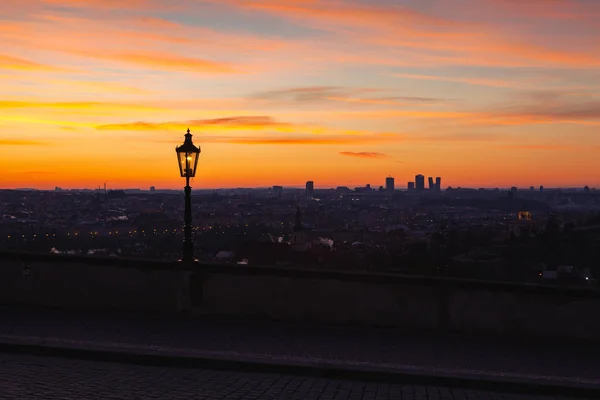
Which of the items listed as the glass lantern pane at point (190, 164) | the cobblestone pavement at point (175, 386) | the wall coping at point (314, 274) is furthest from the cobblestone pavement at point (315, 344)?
the glass lantern pane at point (190, 164)

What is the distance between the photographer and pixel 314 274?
12250 millimetres

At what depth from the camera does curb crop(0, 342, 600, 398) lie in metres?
8.70

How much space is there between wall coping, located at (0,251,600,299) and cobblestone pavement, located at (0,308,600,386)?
823mm

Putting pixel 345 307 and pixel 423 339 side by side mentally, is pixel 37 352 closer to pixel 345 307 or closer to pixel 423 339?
pixel 345 307

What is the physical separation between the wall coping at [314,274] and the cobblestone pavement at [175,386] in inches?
123

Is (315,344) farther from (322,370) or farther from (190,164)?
(190,164)

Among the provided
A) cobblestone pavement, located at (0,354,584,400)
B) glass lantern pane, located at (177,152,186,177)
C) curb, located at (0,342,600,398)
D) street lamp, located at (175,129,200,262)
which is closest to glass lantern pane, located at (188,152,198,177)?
street lamp, located at (175,129,200,262)

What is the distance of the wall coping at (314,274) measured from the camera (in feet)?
37.5

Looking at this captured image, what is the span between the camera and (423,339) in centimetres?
1130

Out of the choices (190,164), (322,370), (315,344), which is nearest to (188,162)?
(190,164)

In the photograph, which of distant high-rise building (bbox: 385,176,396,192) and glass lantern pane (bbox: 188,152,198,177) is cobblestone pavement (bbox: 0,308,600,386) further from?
distant high-rise building (bbox: 385,176,396,192)

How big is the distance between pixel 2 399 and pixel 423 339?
630 cm

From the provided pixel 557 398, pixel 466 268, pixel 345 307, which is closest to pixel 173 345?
pixel 345 307

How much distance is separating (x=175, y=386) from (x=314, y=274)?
416 cm
